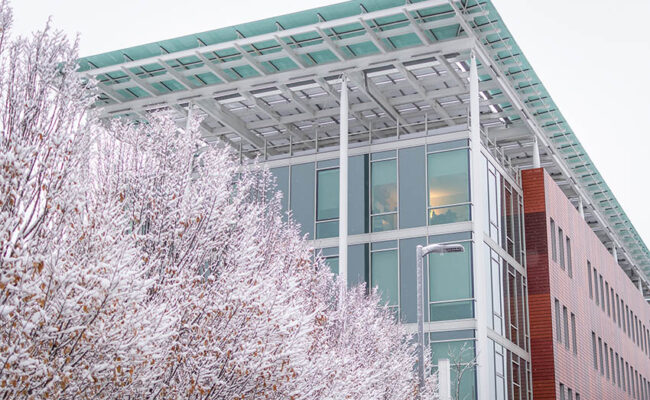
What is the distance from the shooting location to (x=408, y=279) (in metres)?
32.2

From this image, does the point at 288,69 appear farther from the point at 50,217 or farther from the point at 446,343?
the point at 50,217

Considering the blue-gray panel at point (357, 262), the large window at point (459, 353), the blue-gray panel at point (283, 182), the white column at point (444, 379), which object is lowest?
the white column at point (444, 379)

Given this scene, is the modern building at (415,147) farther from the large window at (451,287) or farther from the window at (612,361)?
the window at (612,361)

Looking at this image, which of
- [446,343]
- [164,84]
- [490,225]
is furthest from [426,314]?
[164,84]

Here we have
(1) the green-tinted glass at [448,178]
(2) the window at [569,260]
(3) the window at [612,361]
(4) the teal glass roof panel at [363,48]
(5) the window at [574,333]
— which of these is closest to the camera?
(4) the teal glass roof panel at [363,48]

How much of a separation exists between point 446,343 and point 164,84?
48.2 ft

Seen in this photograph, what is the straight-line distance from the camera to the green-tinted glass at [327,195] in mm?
34625

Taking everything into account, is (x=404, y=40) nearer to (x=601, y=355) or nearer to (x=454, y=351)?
(x=454, y=351)

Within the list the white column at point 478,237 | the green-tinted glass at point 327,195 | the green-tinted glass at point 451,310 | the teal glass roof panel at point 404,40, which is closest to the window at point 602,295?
the white column at point 478,237

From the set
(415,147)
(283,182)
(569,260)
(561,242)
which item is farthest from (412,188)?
(569,260)

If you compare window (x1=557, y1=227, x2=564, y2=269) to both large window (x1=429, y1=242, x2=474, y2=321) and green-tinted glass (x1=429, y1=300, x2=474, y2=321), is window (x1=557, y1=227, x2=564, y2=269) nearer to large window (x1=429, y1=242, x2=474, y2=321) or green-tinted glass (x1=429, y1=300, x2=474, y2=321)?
large window (x1=429, y1=242, x2=474, y2=321)

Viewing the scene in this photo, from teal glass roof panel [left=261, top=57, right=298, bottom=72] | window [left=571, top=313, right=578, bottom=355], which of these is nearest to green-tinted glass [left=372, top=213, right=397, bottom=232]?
teal glass roof panel [left=261, top=57, right=298, bottom=72]

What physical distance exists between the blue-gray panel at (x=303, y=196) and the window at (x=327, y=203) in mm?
269

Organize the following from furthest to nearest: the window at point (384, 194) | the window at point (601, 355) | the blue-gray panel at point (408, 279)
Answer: the window at point (601, 355), the window at point (384, 194), the blue-gray panel at point (408, 279)
